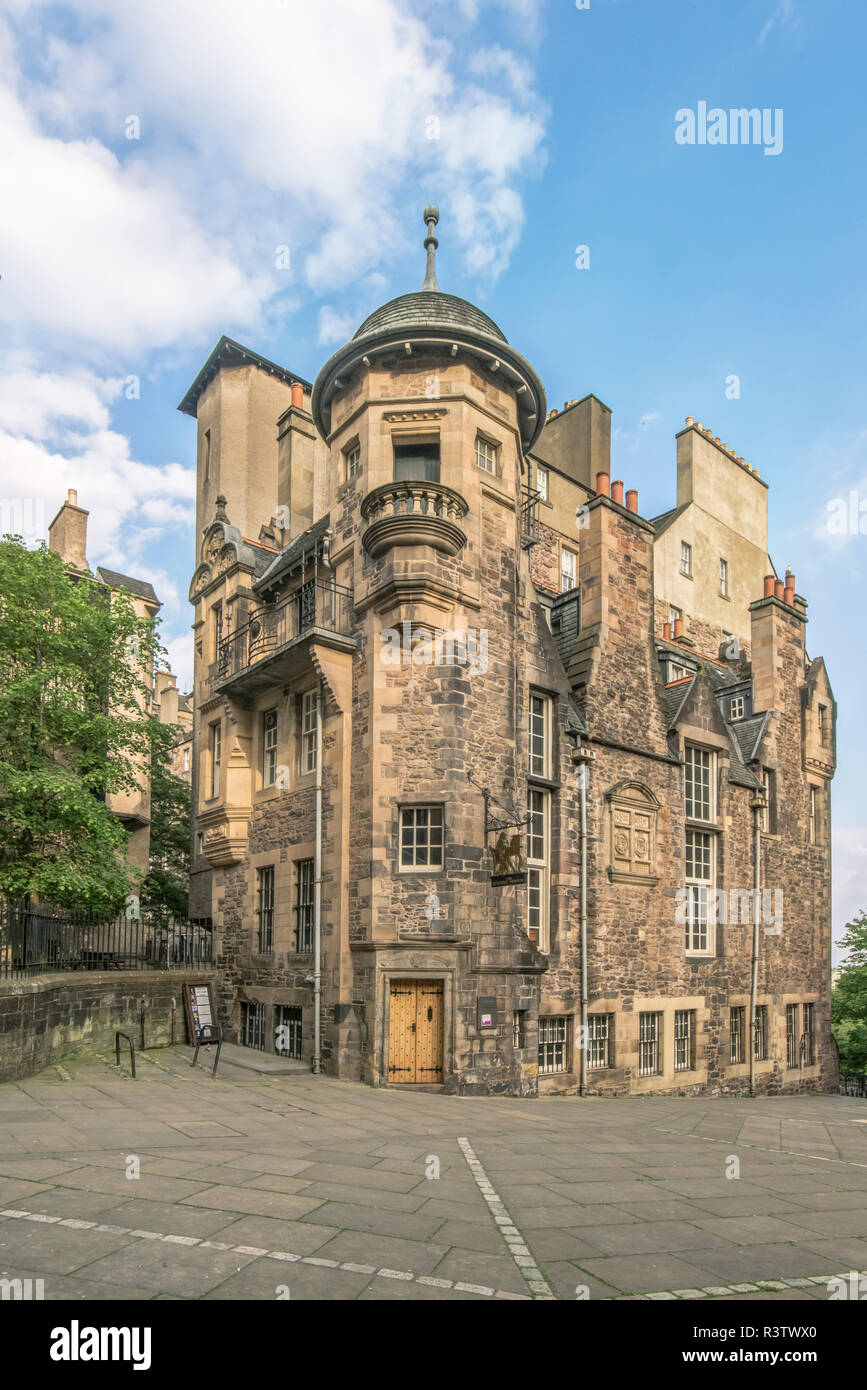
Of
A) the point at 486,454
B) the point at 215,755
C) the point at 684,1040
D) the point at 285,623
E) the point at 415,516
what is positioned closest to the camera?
the point at 415,516

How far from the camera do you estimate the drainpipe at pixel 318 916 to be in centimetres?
1747

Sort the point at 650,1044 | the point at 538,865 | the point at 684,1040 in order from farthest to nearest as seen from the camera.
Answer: the point at 684,1040
the point at 650,1044
the point at 538,865

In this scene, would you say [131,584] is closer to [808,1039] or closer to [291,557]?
[291,557]

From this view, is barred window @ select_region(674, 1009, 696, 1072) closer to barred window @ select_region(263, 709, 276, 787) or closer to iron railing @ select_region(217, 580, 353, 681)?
barred window @ select_region(263, 709, 276, 787)

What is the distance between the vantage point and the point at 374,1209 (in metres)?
7.70

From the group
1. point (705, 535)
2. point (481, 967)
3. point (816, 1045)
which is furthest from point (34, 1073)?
point (705, 535)

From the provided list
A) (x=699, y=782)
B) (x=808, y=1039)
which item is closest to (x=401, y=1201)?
(x=699, y=782)

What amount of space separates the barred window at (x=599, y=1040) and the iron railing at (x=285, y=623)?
9752 millimetres

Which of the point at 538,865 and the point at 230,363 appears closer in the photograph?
the point at 538,865

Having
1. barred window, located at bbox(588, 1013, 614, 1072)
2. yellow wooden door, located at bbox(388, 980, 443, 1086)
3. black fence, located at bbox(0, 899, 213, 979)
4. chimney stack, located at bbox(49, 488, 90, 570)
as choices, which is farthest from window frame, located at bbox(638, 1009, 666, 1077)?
chimney stack, located at bbox(49, 488, 90, 570)

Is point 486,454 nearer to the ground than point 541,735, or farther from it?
farther from it

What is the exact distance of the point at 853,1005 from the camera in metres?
34.6

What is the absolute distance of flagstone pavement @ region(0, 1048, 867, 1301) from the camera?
19.8ft

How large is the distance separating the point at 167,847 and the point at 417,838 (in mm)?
17451
